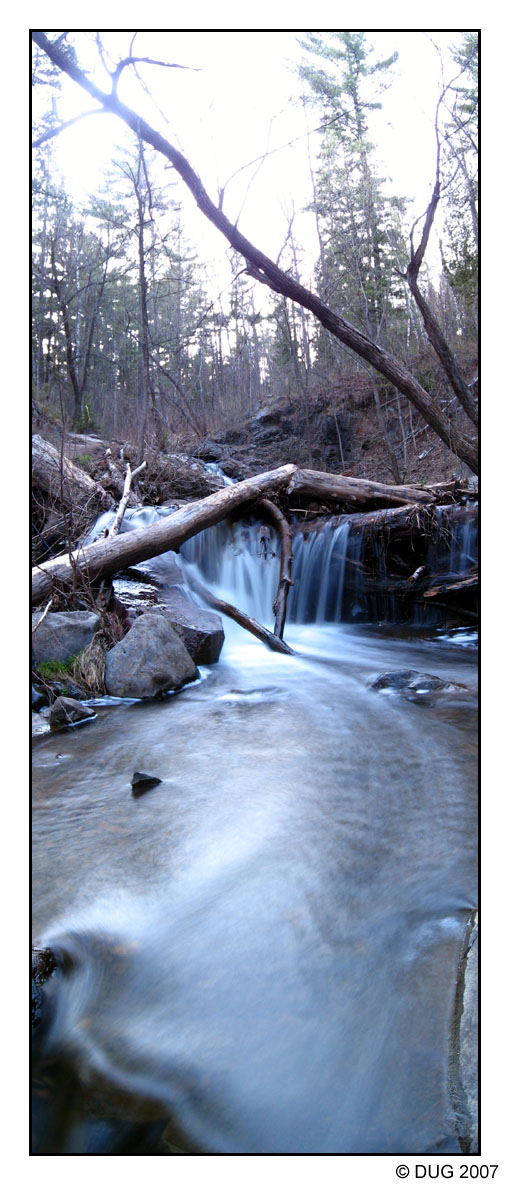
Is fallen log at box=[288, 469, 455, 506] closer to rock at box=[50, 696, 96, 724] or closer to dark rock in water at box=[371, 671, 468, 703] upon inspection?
dark rock in water at box=[371, 671, 468, 703]

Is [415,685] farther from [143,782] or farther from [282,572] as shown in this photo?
[143,782]

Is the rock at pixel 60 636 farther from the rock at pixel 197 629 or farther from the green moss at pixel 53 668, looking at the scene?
the rock at pixel 197 629

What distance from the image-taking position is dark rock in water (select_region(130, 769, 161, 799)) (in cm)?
323

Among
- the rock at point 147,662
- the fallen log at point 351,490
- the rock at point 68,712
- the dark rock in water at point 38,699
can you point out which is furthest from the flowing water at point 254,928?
the fallen log at point 351,490

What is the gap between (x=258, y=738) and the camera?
158 inches

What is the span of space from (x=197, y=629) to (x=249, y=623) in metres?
0.77

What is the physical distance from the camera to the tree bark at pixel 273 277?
14.7ft

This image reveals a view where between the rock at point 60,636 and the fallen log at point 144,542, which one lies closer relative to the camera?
the rock at point 60,636

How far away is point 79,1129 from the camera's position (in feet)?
4.38

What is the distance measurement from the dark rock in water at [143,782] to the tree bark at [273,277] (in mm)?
4404

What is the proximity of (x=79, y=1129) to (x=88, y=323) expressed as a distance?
684 inches

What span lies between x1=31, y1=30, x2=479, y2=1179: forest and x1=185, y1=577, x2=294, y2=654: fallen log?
0.15ft

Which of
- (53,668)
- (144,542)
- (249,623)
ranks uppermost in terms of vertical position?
(144,542)

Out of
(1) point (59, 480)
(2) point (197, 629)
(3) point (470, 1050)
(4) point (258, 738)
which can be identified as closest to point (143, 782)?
(4) point (258, 738)
